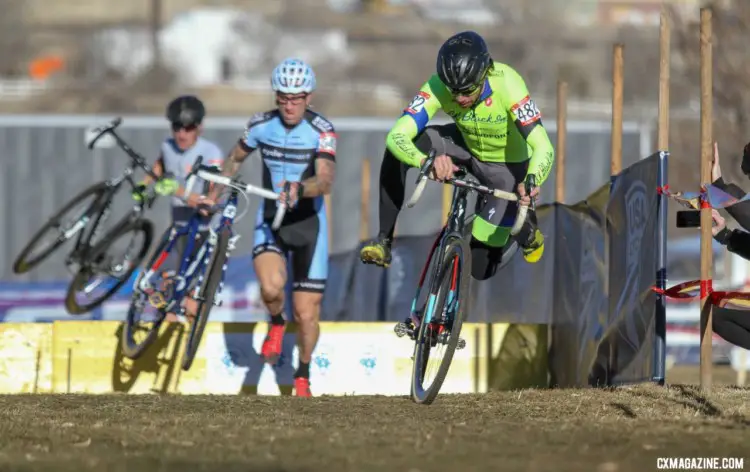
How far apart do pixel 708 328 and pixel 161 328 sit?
196 inches

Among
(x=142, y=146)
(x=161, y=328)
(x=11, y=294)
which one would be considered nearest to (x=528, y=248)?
(x=161, y=328)

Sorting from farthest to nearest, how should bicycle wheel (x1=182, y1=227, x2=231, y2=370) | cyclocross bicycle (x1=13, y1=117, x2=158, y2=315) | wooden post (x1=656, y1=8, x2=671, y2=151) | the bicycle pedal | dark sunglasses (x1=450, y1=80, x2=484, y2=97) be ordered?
cyclocross bicycle (x1=13, y1=117, x2=158, y2=315) → the bicycle pedal → bicycle wheel (x1=182, y1=227, x2=231, y2=370) → wooden post (x1=656, y1=8, x2=671, y2=151) → dark sunglasses (x1=450, y1=80, x2=484, y2=97)

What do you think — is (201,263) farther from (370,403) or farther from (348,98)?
(348,98)

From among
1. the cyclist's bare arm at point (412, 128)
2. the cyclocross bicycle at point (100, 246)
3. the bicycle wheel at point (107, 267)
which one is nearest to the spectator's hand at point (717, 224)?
the cyclist's bare arm at point (412, 128)

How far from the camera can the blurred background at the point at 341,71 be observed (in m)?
34.8

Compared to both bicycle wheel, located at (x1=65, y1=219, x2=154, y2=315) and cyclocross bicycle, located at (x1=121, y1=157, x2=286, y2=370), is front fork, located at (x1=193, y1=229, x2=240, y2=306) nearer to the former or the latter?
cyclocross bicycle, located at (x1=121, y1=157, x2=286, y2=370)

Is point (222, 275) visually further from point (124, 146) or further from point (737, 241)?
point (737, 241)

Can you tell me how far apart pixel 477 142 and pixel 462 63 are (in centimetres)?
100

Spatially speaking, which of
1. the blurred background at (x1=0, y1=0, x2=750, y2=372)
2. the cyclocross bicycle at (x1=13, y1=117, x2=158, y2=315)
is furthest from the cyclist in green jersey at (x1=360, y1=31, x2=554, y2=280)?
the blurred background at (x1=0, y1=0, x2=750, y2=372)

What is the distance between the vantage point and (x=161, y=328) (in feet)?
43.3

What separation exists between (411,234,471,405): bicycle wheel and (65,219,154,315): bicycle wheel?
5790 millimetres

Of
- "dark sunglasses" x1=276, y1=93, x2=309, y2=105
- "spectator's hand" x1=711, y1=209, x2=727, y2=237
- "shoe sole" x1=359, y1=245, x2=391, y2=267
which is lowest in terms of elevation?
"shoe sole" x1=359, y1=245, x2=391, y2=267

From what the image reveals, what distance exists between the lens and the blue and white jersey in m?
12.4

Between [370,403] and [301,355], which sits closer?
[370,403]
